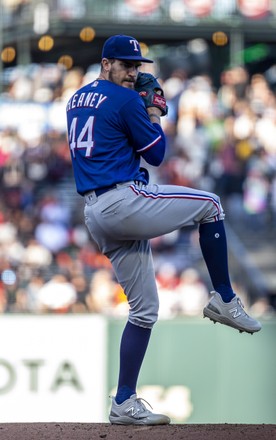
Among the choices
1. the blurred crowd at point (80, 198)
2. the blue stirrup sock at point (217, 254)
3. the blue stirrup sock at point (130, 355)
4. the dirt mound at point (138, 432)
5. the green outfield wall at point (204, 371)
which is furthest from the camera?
the blurred crowd at point (80, 198)

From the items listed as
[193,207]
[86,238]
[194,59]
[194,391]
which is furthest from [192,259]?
[193,207]

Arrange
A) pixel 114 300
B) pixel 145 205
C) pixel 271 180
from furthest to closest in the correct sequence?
pixel 271 180 → pixel 114 300 → pixel 145 205

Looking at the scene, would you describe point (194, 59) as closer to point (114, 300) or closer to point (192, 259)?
point (192, 259)

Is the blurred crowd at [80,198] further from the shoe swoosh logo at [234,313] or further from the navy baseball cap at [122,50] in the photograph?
the navy baseball cap at [122,50]

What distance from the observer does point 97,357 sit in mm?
8156

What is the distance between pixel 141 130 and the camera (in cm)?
462

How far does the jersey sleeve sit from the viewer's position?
4.62m

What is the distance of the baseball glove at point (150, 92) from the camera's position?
4.77m

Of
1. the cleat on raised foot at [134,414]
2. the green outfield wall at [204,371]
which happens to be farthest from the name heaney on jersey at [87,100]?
the green outfield wall at [204,371]

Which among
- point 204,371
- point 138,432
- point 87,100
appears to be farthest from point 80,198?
point 138,432

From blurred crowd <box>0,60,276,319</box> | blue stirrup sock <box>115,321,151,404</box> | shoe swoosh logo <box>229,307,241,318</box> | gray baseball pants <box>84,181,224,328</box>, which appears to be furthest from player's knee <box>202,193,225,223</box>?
blurred crowd <box>0,60,276,319</box>

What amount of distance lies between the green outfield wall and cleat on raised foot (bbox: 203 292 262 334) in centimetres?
330

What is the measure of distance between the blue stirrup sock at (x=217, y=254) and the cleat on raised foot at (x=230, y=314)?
0.11 feet

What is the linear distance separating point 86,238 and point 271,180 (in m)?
2.44
